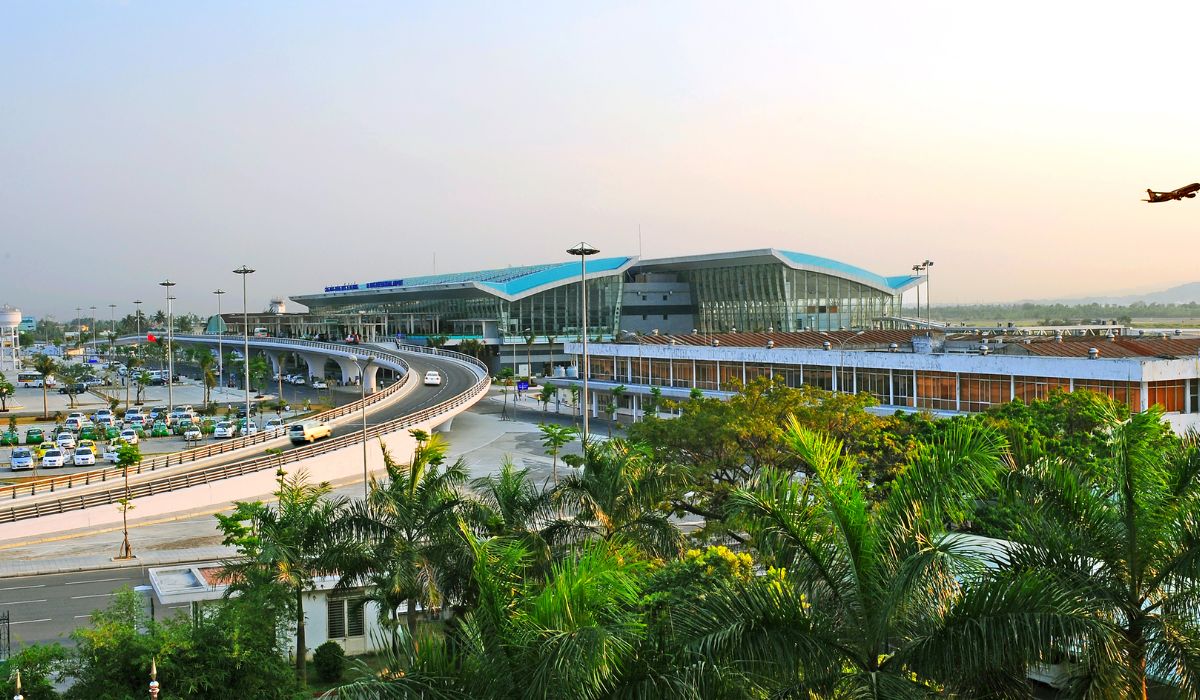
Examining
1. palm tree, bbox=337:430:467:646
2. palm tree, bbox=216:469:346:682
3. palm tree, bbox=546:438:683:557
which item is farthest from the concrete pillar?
palm tree, bbox=546:438:683:557

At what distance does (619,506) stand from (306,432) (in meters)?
38.7

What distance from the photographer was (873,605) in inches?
367

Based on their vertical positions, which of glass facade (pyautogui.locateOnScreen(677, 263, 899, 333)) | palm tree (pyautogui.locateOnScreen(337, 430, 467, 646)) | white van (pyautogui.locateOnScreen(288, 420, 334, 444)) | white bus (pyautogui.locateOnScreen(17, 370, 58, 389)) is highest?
glass facade (pyautogui.locateOnScreen(677, 263, 899, 333))

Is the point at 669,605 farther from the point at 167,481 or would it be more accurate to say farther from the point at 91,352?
the point at 91,352

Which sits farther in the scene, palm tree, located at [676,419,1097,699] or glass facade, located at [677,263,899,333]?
glass facade, located at [677,263,899,333]

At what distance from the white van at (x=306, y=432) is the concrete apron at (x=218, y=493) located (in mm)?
3700

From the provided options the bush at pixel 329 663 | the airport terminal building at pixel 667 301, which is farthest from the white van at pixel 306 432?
the airport terminal building at pixel 667 301

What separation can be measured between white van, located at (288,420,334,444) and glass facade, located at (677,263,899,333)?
64272 mm

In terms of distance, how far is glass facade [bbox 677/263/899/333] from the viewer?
11050cm

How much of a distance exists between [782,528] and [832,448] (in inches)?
50.7

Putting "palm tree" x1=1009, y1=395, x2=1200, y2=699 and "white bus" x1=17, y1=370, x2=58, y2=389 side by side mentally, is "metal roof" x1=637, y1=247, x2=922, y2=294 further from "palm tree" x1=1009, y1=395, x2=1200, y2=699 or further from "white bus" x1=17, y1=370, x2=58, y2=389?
"palm tree" x1=1009, y1=395, x2=1200, y2=699

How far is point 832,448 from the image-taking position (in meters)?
10.8

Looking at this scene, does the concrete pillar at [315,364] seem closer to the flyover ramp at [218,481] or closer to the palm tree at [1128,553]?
the flyover ramp at [218,481]

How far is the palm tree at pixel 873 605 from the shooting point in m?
8.73
